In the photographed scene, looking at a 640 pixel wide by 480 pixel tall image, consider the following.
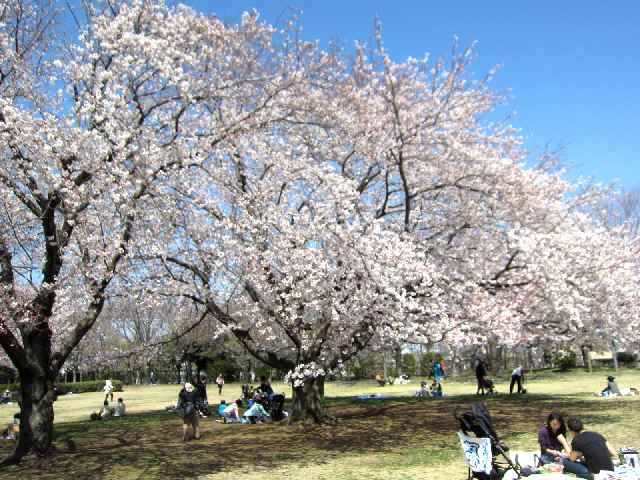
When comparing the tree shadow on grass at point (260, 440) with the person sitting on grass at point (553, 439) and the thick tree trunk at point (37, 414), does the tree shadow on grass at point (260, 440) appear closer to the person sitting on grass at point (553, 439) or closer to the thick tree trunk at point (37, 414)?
the thick tree trunk at point (37, 414)

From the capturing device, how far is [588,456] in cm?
655

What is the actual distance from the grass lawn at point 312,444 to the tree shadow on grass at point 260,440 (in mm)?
18

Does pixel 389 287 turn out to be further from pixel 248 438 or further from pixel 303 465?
pixel 248 438

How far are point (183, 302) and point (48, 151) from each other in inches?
222

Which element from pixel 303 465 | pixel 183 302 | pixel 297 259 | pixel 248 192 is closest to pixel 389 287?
pixel 297 259

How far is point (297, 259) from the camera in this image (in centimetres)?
1148

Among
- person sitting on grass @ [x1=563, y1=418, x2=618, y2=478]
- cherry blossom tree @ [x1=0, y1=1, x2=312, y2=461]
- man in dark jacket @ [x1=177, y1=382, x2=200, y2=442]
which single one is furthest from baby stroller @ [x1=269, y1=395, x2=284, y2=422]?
person sitting on grass @ [x1=563, y1=418, x2=618, y2=478]

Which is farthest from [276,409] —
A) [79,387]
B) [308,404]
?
[79,387]

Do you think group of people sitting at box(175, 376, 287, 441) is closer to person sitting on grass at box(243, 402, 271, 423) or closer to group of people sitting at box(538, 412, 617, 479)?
person sitting on grass at box(243, 402, 271, 423)

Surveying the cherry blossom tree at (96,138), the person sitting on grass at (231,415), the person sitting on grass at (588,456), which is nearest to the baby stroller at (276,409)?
the person sitting on grass at (231,415)

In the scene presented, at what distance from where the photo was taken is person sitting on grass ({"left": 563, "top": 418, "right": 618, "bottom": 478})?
6.45 meters

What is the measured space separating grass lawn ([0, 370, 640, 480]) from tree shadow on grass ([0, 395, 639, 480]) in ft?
0.06

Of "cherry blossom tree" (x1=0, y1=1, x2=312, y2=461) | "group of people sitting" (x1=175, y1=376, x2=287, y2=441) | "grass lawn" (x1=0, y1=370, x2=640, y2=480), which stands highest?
"cherry blossom tree" (x1=0, y1=1, x2=312, y2=461)

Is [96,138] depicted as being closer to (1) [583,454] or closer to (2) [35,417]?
(2) [35,417]
